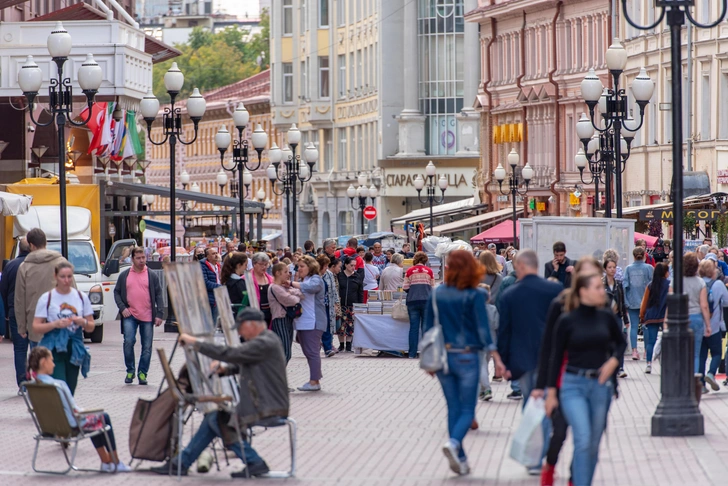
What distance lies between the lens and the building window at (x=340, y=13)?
93375 millimetres

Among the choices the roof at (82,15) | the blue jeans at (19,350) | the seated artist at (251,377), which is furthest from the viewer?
the roof at (82,15)

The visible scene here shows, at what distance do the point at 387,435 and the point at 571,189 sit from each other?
49.7 m

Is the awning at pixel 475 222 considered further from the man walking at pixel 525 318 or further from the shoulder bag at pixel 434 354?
the shoulder bag at pixel 434 354

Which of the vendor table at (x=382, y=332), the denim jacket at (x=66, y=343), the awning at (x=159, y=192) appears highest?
the awning at (x=159, y=192)

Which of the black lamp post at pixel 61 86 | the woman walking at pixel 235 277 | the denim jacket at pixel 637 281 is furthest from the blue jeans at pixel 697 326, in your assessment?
the black lamp post at pixel 61 86

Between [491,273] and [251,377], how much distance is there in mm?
8964

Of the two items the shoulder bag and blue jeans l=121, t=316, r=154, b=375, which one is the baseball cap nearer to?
the shoulder bag

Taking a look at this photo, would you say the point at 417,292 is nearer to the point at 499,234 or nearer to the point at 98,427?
the point at 98,427

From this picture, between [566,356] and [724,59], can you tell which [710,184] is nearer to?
[724,59]

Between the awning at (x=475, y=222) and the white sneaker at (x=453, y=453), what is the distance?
52933 millimetres

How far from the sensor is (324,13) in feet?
312

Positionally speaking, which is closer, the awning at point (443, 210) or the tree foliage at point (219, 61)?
the awning at point (443, 210)

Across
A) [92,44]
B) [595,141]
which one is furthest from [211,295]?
[595,141]

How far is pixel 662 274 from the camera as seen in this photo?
825 inches
